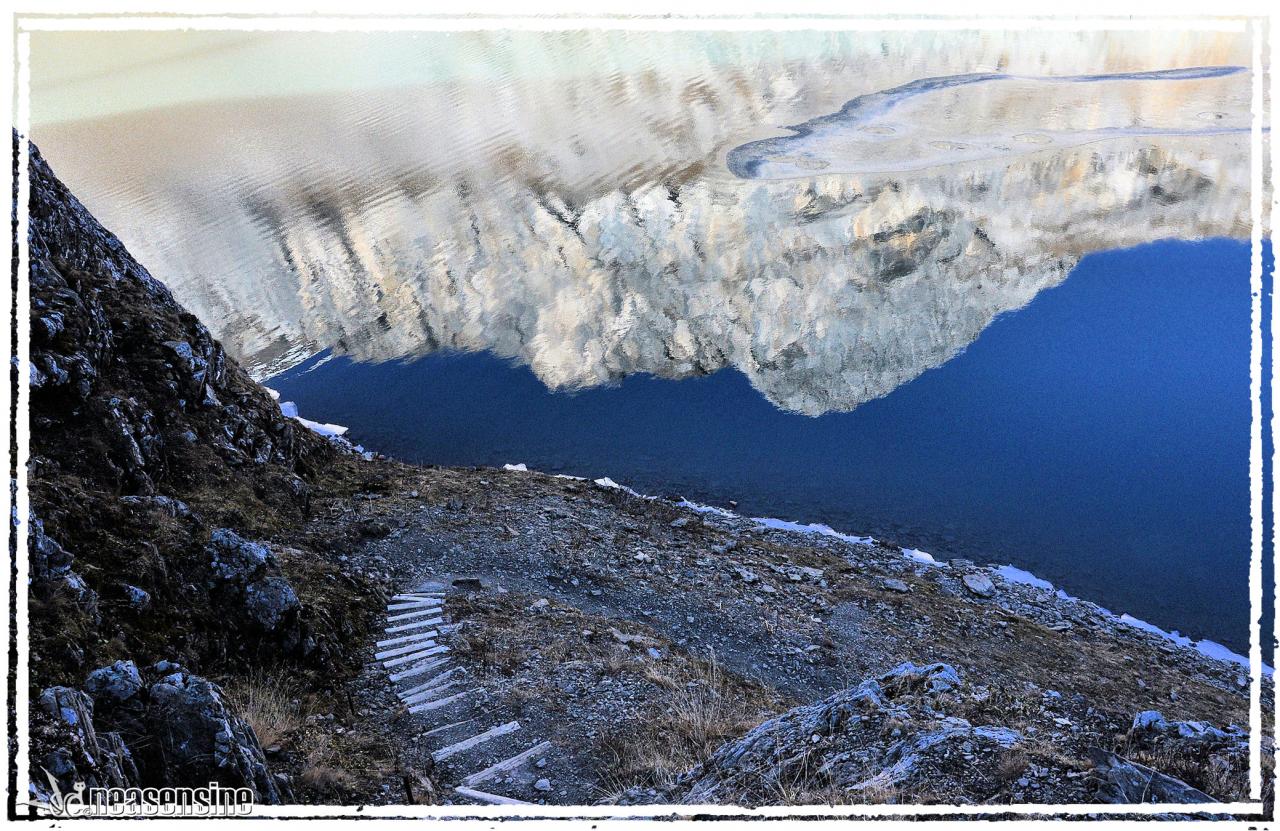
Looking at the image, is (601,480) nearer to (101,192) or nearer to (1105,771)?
(1105,771)

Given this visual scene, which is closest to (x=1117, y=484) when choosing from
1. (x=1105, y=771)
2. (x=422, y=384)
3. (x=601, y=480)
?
(x=601, y=480)

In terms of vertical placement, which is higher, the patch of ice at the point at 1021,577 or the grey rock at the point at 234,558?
the grey rock at the point at 234,558

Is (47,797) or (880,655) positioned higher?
(47,797)

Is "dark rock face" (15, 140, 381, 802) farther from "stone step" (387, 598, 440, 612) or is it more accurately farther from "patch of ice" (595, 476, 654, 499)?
"patch of ice" (595, 476, 654, 499)

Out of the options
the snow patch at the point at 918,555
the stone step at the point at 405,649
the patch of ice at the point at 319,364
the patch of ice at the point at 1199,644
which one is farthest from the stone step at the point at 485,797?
the patch of ice at the point at 319,364

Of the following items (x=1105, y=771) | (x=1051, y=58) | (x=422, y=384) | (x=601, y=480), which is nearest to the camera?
(x=1105, y=771)

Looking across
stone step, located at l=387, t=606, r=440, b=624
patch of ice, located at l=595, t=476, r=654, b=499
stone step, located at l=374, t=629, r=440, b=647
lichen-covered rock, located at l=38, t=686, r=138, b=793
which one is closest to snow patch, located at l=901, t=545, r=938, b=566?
patch of ice, located at l=595, t=476, r=654, b=499

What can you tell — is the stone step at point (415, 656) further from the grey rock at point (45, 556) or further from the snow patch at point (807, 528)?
the snow patch at point (807, 528)

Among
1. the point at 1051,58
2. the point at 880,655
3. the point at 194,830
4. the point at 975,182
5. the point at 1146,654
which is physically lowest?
the point at 1146,654
